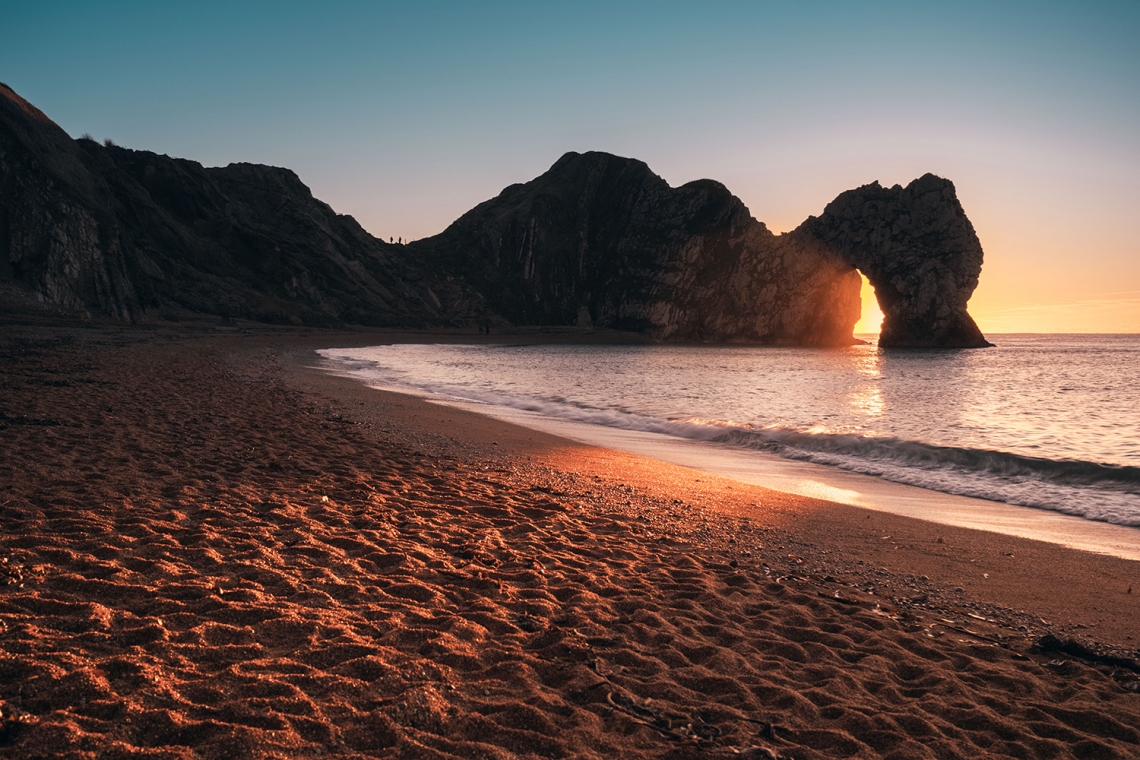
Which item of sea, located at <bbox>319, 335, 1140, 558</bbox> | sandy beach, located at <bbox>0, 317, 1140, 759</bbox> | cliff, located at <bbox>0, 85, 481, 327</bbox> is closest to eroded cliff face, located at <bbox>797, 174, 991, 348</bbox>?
sea, located at <bbox>319, 335, 1140, 558</bbox>

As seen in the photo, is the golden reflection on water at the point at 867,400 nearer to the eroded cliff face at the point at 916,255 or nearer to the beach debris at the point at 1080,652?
the beach debris at the point at 1080,652

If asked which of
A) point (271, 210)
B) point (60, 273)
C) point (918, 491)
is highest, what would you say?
point (271, 210)

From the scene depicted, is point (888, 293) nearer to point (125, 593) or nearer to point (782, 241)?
point (782, 241)

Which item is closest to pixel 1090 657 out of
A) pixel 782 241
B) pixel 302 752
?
pixel 302 752

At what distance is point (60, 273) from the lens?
55.8 metres

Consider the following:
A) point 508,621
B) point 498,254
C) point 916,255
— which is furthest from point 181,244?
point 916,255

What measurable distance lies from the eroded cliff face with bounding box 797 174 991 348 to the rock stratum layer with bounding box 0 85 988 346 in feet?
1.10

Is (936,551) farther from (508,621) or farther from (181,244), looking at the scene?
(181,244)

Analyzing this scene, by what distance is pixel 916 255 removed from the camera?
10250cm

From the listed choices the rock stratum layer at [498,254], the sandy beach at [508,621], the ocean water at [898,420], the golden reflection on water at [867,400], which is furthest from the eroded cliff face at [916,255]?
the sandy beach at [508,621]

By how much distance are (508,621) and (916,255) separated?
383ft

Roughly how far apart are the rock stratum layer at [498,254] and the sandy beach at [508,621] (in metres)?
58.7

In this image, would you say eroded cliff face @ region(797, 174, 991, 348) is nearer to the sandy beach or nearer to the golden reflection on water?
the golden reflection on water

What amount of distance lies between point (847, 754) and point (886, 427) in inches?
680
